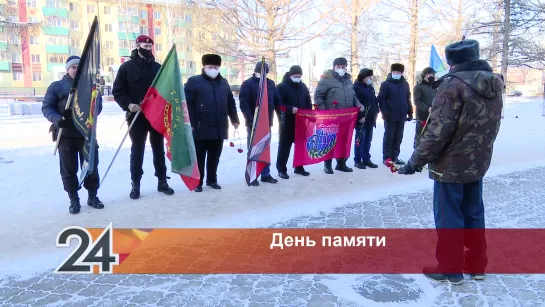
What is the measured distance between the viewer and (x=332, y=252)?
4.12 m

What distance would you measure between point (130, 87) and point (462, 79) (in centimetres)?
395

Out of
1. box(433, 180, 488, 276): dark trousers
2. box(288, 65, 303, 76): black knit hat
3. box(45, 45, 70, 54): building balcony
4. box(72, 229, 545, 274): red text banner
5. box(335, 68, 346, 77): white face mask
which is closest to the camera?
box(433, 180, 488, 276): dark trousers

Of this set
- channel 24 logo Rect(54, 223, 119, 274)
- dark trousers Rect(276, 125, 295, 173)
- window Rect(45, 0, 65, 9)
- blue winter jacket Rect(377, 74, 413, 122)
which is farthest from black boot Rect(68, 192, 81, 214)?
window Rect(45, 0, 65, 9)

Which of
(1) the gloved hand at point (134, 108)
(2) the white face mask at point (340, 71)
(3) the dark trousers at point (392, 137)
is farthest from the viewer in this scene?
(3) the dark trousers at point (392, 137)

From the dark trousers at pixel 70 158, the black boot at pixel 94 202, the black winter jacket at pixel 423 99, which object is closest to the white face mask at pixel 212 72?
the dark trousers at pixel 70 158

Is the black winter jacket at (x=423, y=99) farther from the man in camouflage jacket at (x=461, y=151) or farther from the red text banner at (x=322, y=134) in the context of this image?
the man in camouflage jacket at (x=461, y=151)

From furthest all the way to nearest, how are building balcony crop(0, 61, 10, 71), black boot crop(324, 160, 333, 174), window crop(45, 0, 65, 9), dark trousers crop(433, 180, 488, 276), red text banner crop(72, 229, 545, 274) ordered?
window crop(45, 0, 65, 9)
building balcony crop(0, 61, 10, 71)
black boot crop(324, 160, 333, 174)
red text banner crop(72, 229, 545, 274)
dark trousers crop(433, 180, 488, 276)

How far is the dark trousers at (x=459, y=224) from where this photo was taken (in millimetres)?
3332

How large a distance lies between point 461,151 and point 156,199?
3.87 metres

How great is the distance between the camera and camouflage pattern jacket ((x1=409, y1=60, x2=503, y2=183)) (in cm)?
307

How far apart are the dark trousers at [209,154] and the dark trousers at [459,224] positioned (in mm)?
3461

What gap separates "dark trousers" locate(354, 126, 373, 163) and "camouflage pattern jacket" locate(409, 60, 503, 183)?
14.9ft

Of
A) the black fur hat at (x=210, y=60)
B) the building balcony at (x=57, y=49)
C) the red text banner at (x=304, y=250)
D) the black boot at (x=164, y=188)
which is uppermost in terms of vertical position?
the building balcony at (x=57, y=49)

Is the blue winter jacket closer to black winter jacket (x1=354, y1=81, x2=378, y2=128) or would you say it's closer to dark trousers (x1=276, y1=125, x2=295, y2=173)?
black winter jacket (x1=354, y1=81, x2=378, y2=128)
